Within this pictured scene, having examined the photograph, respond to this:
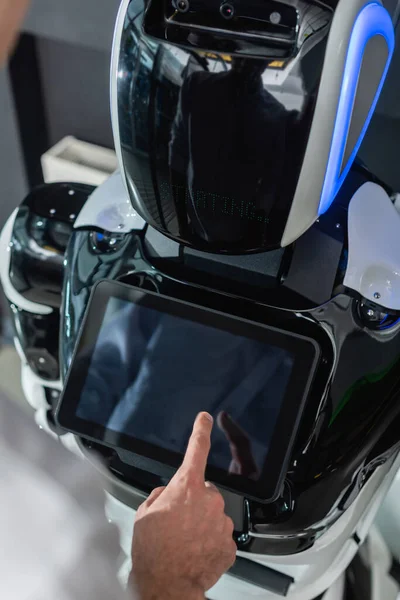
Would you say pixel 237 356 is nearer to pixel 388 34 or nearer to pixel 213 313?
pixel 213 313

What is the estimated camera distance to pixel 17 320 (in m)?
0.85

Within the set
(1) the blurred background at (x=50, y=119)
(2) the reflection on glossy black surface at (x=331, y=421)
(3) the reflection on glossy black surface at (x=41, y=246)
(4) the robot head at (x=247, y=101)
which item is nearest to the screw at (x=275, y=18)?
(4) the robot head at (x=247, y=101)

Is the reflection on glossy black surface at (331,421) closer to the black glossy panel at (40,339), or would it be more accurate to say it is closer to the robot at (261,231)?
the robot at (261,231)

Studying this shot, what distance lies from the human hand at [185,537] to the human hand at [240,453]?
0.22 feet

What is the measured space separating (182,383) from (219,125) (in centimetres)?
29

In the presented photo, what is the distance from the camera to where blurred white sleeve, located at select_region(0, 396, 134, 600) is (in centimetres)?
30

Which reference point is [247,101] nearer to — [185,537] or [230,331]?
[230,331]

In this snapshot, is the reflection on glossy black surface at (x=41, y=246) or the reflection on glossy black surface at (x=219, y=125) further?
the reflection on glossy black surface at (x=41, y=246)

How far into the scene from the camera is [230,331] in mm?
624

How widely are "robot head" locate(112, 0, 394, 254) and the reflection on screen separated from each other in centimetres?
13

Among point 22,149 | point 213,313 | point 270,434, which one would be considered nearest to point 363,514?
point 270,434

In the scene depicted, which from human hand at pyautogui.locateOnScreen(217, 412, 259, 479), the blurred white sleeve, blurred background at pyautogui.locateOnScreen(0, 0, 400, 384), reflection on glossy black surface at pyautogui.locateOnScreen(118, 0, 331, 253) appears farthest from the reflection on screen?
blurred background at pyautogui.locateOnScreen(0, 0, 400, 384)

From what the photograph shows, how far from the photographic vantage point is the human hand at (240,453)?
2.00 ft

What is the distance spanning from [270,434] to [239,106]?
0.33 metres
